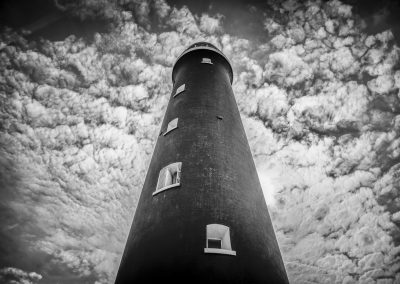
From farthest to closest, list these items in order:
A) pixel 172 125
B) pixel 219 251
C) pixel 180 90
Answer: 1. pixel 180 90
2. pixel 172 125
3. pixel 219 251

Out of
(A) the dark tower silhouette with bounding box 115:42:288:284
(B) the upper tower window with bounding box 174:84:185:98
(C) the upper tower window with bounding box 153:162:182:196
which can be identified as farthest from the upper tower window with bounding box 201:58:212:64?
(C) the upper tower window with bounding box 153:162:182:196

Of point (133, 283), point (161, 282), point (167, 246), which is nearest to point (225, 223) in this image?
point (167, 246)

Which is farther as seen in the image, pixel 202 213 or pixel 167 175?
pixel 167 175

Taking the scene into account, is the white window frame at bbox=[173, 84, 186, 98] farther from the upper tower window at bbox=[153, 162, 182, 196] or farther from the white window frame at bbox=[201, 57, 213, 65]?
the upper tower window at bbox=[153, 162, 182, 196]

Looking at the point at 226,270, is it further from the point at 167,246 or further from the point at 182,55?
the point at 182,55

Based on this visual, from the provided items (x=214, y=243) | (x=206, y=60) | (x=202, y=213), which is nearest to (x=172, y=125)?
(x=202, y=213)

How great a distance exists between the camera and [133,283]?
903 cm

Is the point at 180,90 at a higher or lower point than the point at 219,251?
higher

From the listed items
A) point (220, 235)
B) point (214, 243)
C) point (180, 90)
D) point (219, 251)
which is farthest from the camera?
point (180, 90)

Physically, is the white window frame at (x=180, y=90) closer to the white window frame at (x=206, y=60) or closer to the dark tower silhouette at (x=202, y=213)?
the dark tower silhouette at (x=202, y=213)

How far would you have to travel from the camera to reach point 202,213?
9789 mm

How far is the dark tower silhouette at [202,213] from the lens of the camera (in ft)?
28.9

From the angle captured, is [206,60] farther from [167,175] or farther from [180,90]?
[167,175]

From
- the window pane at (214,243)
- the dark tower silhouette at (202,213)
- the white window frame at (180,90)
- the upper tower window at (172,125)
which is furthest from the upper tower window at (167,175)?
the white window frame at (180,90)
